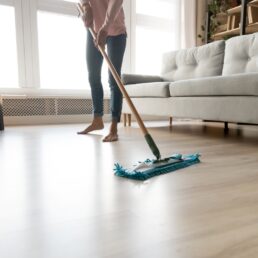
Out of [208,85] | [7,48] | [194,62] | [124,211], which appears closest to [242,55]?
[194,62]

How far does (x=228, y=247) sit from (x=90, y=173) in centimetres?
60

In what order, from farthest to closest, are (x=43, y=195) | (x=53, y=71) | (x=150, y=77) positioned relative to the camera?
(x=53, y=71) < (x=150, y=77) < (x=43, y=195)

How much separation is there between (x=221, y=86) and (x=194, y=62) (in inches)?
46.0

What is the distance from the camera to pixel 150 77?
9.72 ft

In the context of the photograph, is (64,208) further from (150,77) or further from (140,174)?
(150,77)

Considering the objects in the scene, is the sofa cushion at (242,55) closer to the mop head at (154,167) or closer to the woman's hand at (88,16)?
the woman's hand at (88,16)

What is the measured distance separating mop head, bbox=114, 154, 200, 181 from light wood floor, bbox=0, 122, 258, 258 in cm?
4

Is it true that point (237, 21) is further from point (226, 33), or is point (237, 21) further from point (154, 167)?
point (154, 167)

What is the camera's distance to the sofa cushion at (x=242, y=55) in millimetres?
2293

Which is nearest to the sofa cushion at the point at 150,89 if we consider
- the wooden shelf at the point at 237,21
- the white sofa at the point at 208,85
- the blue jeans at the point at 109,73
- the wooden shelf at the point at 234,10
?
the white sofa at the point at 208,85

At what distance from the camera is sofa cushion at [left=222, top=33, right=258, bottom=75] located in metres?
2.29

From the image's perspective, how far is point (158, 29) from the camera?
13.1 ft

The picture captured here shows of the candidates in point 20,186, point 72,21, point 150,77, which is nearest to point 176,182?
point 20,186

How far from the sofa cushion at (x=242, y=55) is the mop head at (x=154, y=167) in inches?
58.4
